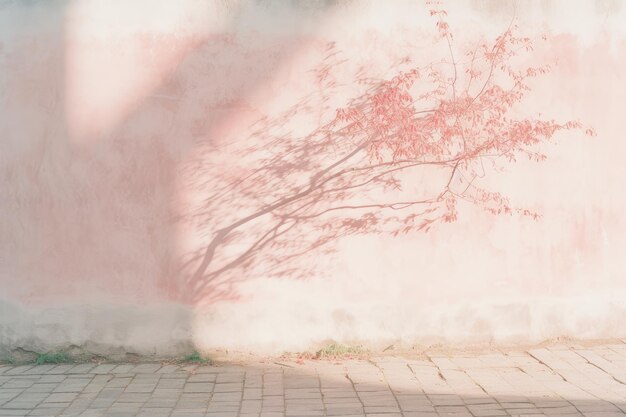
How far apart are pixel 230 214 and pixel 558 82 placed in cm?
305

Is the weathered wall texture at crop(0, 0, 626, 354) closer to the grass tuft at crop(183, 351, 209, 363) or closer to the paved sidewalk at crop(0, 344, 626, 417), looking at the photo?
the grass tuft at crop(183, 351, 209, 363)

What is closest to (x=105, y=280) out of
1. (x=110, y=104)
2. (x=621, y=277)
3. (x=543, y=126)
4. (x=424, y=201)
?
(x=110, y=104)

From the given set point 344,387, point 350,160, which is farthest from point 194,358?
point 350,160

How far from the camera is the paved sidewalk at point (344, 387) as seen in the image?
5.04 meters

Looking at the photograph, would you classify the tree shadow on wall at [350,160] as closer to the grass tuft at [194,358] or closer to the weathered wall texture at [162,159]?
the weathered wall texture at [162,159]

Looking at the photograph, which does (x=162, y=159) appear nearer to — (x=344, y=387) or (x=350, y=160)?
(x=350, y=160)

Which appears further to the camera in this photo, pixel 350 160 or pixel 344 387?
pixel 350 160

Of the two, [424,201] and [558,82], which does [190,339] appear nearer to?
[424,201]

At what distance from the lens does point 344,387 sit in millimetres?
5520

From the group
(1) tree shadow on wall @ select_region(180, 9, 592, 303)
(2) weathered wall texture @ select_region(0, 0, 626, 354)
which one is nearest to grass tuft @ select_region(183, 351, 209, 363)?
(2) weathered wall texture @ select_region(0, 0, 626, 354)

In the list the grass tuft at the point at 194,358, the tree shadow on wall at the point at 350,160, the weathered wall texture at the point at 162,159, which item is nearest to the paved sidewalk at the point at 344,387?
the grass tuft at the point at 194,358

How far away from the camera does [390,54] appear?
6.35 m

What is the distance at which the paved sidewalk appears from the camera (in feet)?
16.5

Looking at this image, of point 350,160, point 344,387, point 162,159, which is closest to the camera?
point 344,387
